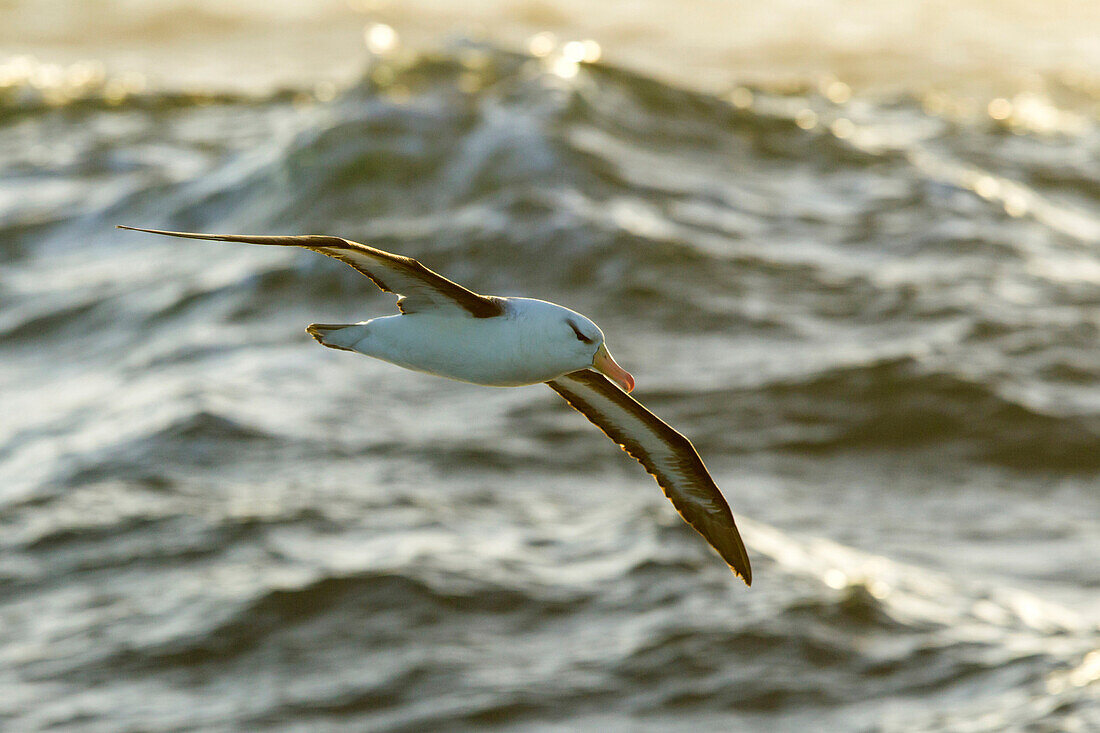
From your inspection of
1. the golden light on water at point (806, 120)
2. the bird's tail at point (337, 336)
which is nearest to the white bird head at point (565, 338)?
the bird's tail at point (337, 336)

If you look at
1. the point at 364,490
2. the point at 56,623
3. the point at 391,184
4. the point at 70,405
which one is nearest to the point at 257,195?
the point at 391,184

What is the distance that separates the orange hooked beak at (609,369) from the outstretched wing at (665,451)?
1424 mm

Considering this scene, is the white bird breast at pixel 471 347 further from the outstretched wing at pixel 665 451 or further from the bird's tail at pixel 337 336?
the outstretched wing at pixel 665 451

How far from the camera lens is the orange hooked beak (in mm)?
6508

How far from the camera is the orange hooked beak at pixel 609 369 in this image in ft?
21.4

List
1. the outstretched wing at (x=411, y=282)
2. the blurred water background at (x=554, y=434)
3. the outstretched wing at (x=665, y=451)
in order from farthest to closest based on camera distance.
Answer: the blurred water background at (x=554, y=434), the outstretched wing at (x=665, y=451), the outstretched wing at (x=411, y=282)

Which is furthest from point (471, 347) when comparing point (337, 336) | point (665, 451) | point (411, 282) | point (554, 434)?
point (554, 434)

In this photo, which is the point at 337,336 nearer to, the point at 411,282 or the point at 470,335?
the point at 411,282

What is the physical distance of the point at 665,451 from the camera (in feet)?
27.5

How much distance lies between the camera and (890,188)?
1556 inches

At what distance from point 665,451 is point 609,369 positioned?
193cm

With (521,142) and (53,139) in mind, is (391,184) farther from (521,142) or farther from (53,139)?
(53,139)

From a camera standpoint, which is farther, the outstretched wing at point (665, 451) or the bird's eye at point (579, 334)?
the outstretched wing at point (665, 451)

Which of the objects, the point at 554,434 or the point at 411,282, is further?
the point at 554,434
